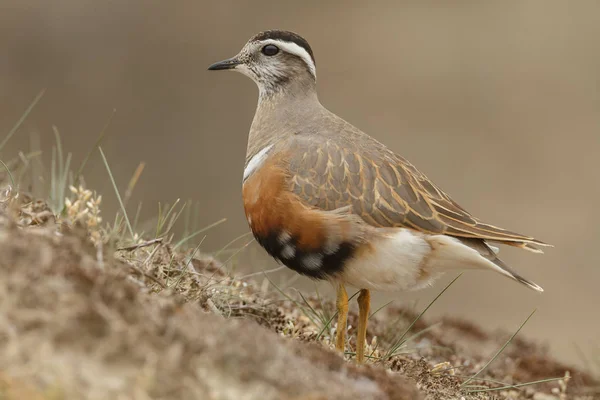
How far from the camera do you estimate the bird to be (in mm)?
5242

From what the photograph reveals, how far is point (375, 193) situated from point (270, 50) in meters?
1.92

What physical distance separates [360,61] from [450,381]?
12.6 metres

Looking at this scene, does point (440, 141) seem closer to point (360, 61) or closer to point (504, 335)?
point (360, 61)

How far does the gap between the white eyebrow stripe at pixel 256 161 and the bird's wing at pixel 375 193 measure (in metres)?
0.27

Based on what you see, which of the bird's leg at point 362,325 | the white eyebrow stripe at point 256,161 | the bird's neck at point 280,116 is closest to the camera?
the bird's leg at point 362,325

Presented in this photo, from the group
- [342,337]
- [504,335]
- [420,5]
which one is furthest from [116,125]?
[342,337]

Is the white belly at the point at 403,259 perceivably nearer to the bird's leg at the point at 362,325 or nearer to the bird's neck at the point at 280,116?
the bird's leg at the point at 362,325

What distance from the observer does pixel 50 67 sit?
51.0ft

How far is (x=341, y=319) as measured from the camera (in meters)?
5.46

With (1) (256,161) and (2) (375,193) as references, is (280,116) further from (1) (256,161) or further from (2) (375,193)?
(2) (375,193)

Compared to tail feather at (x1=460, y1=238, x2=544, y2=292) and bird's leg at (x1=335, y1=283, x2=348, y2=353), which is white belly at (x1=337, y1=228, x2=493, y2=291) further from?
bird's leg at (x1=335, y1=283, x2=348, y2=353)

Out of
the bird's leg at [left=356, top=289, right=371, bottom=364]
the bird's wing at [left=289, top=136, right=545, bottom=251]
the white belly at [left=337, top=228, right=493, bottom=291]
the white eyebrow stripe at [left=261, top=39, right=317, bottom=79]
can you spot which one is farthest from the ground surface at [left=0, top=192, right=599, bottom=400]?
the white eyebrow stripe at [left=261, top=39, right=317, bottom=79]

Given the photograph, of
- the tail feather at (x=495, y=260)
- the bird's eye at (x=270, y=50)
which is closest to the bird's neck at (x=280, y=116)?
the bird's eye at (x=270, y=50)

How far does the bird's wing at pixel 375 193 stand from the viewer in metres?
5.32
